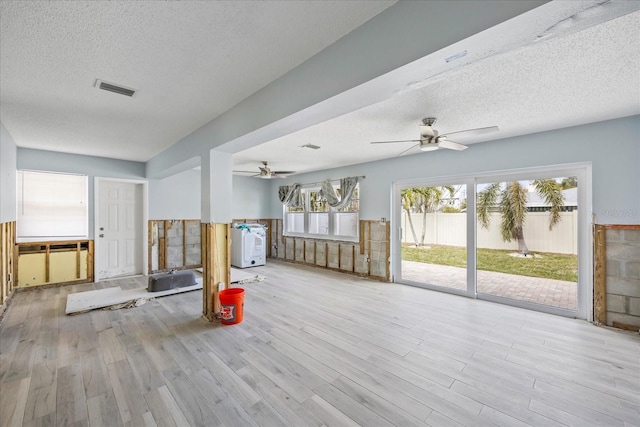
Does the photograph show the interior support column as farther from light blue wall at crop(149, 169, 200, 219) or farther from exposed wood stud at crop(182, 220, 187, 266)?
exposed wood stud at crop(182, 220, 187, 266)

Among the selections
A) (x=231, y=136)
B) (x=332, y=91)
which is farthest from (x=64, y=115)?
(x=332, y=91)

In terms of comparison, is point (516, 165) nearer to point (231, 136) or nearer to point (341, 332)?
point (341, 332)

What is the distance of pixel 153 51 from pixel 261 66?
2.50 ft

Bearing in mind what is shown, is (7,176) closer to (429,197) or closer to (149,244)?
(149,244)

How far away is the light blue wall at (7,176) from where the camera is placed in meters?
3.37

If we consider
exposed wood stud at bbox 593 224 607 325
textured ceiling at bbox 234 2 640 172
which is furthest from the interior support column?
exposed wood stud at bbox 593 224 607 325

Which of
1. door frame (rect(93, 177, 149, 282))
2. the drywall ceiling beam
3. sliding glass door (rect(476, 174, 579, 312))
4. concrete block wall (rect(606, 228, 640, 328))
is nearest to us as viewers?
Answer: the drywall ceiling beam

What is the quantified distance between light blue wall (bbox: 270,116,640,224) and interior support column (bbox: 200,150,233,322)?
327 centimetres

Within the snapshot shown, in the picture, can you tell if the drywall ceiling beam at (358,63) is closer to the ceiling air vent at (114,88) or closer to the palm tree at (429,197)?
the ceiling air vent at (114,88)

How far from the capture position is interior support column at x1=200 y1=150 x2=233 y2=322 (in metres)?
3.38

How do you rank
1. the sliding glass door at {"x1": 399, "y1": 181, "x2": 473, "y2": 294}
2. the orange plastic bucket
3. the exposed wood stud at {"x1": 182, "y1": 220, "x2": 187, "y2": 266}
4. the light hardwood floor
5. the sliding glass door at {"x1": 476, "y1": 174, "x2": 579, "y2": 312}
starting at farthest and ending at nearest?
the exposed wood stud at {"x1": 182, "y1": 220, "x2": 187, "y2": 266} < the sliding glass door at {"x1": 399, "y1": 181, "x2": 473, "y2": 294} < the sliding glass door at {"x1": 476, "y1": 174, "x2": 579, "y2": 312} < the orange plastic bucket < the light hardwood floor

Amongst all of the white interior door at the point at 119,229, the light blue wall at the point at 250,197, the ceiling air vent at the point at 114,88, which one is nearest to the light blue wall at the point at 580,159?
the ceiling air vent at the point at 114,88

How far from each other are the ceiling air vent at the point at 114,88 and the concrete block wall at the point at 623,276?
5.49 meters

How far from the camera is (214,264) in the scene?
3.40 metres
